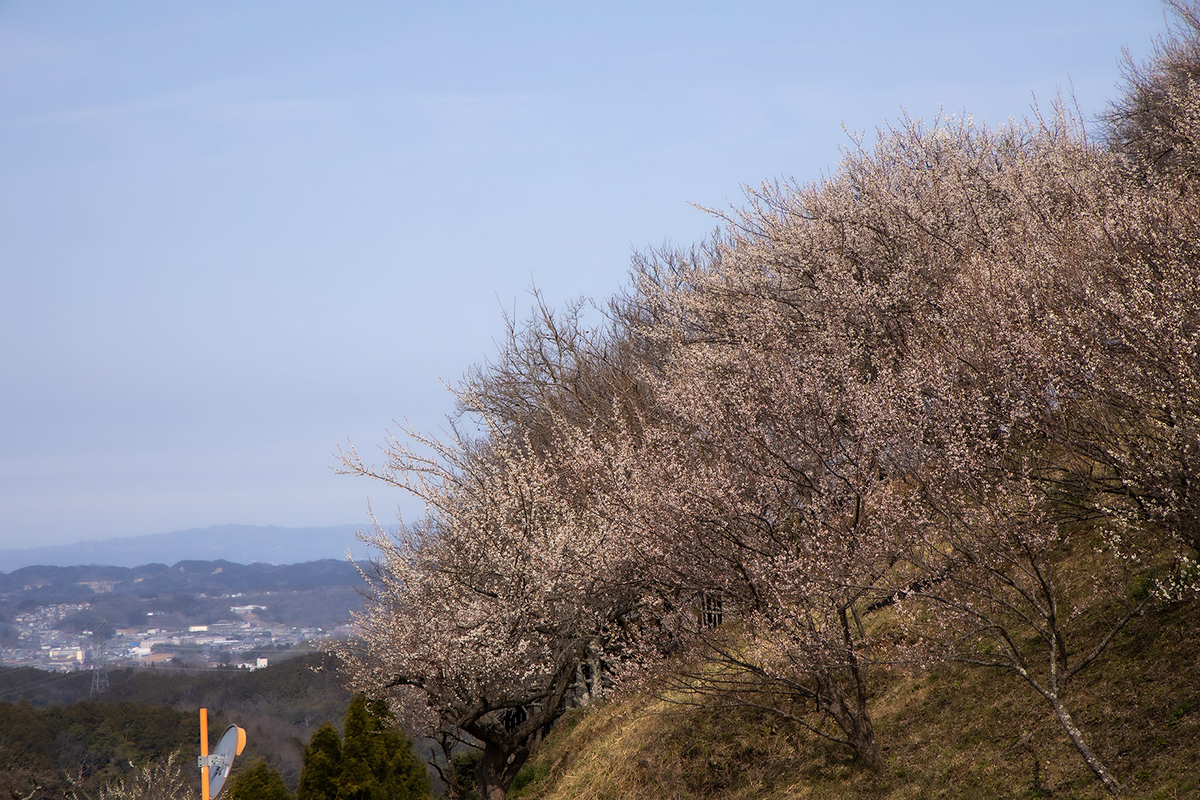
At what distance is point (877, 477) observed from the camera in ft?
30.4

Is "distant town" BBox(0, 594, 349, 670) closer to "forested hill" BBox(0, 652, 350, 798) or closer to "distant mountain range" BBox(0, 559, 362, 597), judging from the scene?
"distant mountain range" BBox(0, 559, 362, 597)

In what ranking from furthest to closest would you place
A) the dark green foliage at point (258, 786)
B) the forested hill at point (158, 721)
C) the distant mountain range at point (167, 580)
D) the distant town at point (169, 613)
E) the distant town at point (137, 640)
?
the distant mountain range at point (167, 580)
the distant town at point (169, 613)
the distant town at point (137, 640)
the forested hill at point (158, 721)
the dark green foliage at point (258, 786)

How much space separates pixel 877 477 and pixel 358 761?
12.7 meters

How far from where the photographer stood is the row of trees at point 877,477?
298 inches

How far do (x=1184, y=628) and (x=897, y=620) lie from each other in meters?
3.82

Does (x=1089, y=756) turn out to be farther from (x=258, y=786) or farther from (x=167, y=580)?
(x=167, y=580)

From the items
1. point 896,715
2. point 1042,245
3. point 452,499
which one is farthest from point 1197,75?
point 452,499

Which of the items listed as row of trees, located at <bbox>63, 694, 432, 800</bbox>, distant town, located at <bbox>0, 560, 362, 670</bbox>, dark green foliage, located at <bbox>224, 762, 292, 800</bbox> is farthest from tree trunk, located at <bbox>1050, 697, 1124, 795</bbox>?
distant town, located at <bbox>0, 560, 362, 670</bbox>

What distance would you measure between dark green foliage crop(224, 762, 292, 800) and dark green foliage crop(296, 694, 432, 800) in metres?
1.81

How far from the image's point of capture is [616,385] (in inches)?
837

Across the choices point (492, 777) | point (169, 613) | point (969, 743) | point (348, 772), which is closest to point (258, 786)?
point (348, 772)

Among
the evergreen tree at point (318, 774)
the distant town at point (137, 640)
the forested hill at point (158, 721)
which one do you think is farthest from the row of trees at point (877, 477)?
the distant town at point (137, 640)

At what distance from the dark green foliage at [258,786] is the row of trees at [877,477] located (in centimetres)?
351

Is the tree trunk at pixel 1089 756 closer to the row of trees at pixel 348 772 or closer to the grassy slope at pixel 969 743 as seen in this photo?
the grassy slope at pixel 969 743
